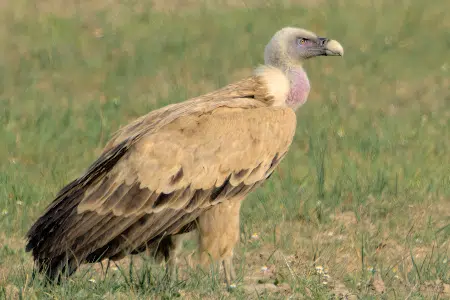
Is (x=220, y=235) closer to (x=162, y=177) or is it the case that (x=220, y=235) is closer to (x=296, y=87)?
(x=162, y=177)

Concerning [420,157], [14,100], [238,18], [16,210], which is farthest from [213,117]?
[238,18]

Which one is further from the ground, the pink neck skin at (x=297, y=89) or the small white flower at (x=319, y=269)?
the pink neck skin at (x=297, y=89)

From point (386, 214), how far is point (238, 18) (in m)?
6.07

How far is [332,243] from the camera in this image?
745 cm

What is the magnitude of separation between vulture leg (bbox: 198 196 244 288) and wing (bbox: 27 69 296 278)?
2.7 inches

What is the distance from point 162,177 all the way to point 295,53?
61.4 inches

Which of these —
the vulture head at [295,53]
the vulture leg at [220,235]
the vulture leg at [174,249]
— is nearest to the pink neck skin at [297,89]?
the vulture head at [295,53]

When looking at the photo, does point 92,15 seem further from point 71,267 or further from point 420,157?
point 71,267

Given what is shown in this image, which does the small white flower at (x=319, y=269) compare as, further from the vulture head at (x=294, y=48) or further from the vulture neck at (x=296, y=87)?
the vulture head at (x=294, y=48)

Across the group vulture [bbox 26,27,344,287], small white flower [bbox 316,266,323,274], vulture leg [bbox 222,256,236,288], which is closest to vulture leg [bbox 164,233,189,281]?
vulture [bbox 26,27,344,287]

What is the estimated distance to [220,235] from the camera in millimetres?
6465

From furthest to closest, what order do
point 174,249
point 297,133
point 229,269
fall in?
1. point 297,133
2. point 174,249
3. point 229,269

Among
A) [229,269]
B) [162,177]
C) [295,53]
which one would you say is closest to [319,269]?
[229,269]

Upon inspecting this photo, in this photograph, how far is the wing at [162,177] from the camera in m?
6.21
